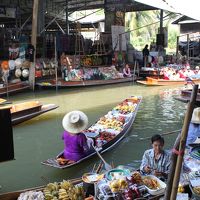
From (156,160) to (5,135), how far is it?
2.05 meters

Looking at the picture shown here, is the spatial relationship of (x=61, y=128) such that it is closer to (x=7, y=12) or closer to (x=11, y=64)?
(x=11, y=64)

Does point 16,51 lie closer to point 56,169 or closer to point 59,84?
point 59,84

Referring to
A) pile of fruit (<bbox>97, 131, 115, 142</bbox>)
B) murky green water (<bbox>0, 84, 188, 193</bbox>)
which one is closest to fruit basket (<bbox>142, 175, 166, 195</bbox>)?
murky green water (<bbox>0, 84, 188, 193</bbox>)

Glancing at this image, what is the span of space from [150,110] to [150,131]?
2.66m

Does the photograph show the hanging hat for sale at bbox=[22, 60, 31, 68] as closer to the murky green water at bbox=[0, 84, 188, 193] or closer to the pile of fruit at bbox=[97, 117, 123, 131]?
the murky green water at bbox=[0, 84, 188, 193]

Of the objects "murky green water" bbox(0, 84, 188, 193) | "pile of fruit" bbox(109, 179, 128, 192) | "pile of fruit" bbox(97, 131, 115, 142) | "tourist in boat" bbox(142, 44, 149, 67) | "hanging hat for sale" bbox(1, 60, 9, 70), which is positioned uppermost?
"tourist in boat" bbox(142, 44, 149, 67)

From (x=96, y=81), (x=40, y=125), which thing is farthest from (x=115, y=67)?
(x=40, y=125)

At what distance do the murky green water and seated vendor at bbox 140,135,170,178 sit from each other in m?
1.83

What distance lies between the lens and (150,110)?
12117mm

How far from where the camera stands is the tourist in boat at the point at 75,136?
635cm

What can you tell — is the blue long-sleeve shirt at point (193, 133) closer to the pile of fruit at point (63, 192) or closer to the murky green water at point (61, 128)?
the murky green water at point (61, 128)

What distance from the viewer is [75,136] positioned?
6.43 metres

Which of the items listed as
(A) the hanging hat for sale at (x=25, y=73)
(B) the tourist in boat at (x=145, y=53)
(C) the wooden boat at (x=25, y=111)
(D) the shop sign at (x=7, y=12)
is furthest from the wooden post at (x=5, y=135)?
(B) the tourist in boat at (x=145, y=53)

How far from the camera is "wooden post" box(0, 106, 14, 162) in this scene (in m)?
4.97
